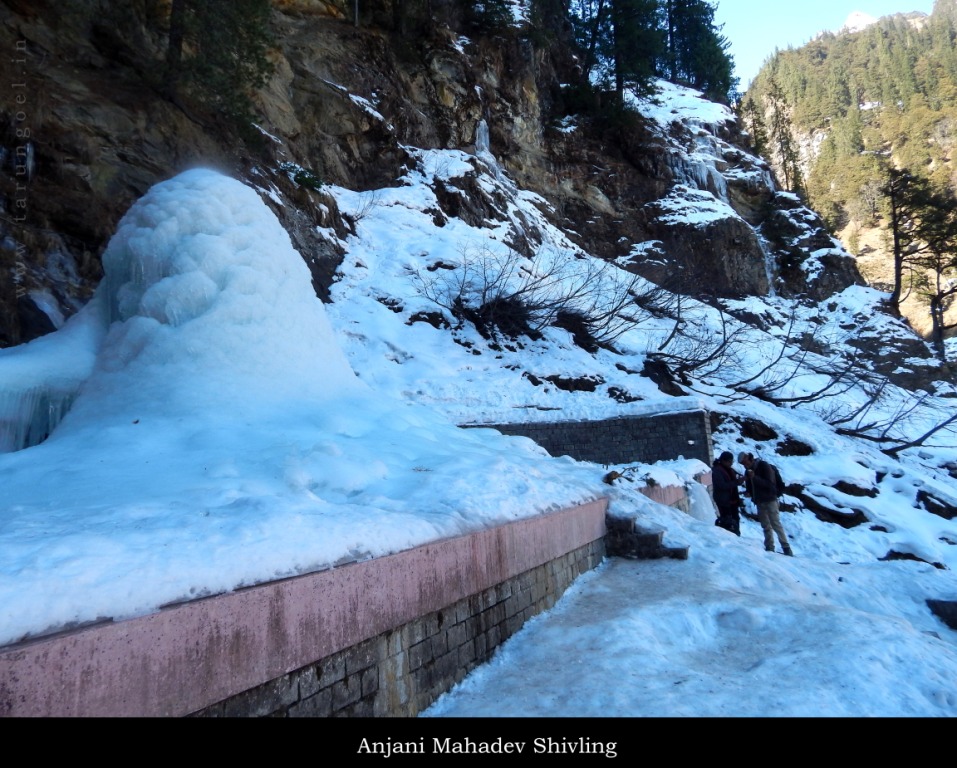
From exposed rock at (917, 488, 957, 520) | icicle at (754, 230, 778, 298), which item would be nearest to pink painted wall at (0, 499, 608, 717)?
exposed rock at (917, 488, 957, 520)

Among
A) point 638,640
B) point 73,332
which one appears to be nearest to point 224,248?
point 73,332

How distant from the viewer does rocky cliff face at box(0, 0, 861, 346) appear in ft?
33.1

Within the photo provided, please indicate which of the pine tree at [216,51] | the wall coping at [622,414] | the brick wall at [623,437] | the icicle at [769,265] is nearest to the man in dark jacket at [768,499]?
the brick wall at [623,437]

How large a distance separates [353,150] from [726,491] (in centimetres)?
1704

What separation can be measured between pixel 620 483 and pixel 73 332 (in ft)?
20.0

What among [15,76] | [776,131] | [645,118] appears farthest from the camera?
[776,131]

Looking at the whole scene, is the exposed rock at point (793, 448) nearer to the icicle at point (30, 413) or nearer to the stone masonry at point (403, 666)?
the stone masonry at point (403, 666)

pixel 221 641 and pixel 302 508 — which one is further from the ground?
pixel 302 508

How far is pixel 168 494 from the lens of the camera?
9.69ft

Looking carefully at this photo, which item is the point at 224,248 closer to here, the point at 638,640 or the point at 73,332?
the point at 73,332

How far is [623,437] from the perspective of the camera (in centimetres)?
1289

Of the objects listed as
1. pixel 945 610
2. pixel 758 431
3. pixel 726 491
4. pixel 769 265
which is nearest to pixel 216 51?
pixel 726 491

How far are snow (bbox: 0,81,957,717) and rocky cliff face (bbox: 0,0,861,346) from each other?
4.57 metres

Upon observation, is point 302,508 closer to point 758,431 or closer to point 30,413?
point 30,413
